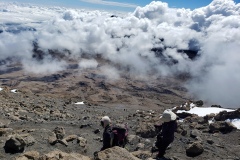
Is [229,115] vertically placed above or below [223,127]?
below

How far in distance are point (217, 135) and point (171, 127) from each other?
8.05 meters

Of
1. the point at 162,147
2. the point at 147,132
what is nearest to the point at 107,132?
the point at 162,147

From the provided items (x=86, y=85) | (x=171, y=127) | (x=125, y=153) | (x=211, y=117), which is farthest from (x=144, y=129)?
(x=86, y=85)

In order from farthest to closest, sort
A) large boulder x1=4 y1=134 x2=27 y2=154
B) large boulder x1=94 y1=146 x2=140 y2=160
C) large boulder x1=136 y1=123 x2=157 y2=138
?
1. large boulder x1=136 y1=123 x2=157 y2=138
2. large boulder x1=4 y1=134 x2=27 y2=154
3. large boulder x1=94 y1=146 x2=140 y2=160

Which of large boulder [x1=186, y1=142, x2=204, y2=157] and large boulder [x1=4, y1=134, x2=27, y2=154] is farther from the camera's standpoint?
large boulder [x1=186, y1=142, x2=204, y2=157]

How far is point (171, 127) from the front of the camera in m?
10.4

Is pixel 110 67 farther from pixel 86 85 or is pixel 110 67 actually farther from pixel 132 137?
pixel 132 137

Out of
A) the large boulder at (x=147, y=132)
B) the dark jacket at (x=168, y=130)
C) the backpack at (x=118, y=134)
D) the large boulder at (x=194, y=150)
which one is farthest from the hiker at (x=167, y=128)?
the large boulder at (x=147, y=132)

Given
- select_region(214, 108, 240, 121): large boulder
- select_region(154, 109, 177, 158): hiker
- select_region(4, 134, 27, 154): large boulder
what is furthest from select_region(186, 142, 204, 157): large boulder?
select_region(214, 108, 240, 121): large boulder

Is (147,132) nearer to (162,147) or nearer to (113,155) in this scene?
(162,147)

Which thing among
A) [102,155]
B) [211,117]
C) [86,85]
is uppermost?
[102,155]

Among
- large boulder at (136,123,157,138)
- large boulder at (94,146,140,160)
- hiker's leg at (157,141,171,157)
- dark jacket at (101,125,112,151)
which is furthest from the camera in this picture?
large boulder at (136,123,157,138)

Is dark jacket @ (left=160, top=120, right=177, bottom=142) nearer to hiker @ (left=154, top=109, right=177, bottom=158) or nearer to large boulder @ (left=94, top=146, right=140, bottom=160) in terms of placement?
hiker @ (left=154, top=109, right=177, bottom=158)

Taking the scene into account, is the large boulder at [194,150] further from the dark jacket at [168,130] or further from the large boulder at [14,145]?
the large boulder at [14,145]
